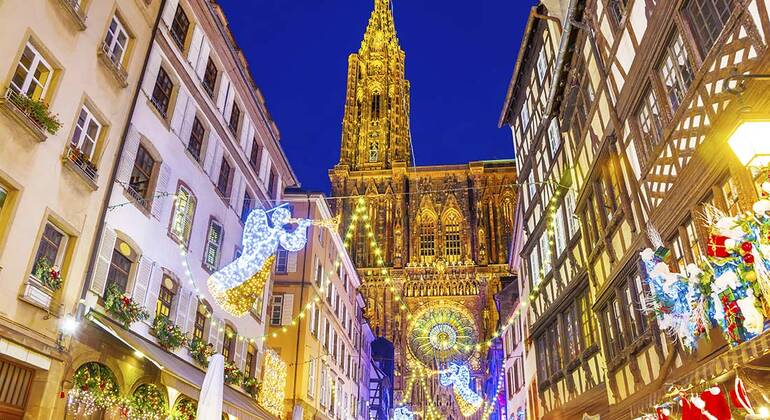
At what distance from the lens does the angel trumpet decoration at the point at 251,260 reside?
11.7 meters

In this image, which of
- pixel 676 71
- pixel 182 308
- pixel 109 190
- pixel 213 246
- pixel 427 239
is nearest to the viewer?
pixel 676 71

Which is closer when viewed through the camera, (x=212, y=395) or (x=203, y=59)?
(x=212, y=395)

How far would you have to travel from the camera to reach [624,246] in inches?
421

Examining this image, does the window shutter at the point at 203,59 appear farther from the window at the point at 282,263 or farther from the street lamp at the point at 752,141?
the street lamp at the point at 752,141

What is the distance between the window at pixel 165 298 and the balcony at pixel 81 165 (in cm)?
342

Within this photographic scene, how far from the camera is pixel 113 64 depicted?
432 inches

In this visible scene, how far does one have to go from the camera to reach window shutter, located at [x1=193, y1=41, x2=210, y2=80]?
1522 centimetres

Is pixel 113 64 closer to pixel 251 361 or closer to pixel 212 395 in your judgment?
pixel 212 395

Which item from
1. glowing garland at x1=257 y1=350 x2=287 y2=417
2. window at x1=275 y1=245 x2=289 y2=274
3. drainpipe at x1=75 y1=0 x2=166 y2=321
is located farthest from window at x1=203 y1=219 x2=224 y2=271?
window at x1=275 y1=245 x2=289 y2=274

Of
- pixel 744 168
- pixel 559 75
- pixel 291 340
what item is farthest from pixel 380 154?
pixel 744 168

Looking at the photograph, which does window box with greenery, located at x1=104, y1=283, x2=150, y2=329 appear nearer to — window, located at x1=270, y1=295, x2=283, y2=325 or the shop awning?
the shop awning

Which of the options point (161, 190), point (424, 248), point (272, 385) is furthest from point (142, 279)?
point (424, 248)

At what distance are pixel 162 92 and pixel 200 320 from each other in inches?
240

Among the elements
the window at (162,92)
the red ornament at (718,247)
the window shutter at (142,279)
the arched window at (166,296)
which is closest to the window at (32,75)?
the window at (162,92)
